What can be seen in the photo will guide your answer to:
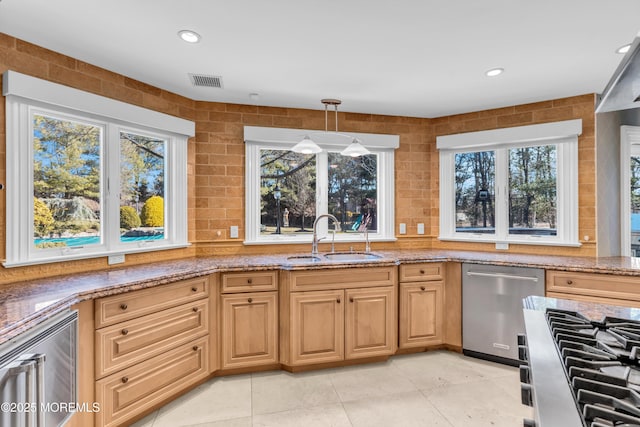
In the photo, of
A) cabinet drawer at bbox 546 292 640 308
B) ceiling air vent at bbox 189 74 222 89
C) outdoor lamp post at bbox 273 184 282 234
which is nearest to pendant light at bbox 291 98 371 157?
outdoor lamp post at bbox 273 184 282 234

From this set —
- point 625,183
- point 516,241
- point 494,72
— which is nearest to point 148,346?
point 494,72

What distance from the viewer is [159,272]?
2293mm

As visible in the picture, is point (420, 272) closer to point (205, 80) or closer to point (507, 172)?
point (507, 172)

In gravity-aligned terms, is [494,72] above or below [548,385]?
above

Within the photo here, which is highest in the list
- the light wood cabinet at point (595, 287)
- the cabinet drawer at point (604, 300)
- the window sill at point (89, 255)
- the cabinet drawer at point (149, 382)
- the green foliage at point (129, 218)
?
the green foliage at point (129, 218)

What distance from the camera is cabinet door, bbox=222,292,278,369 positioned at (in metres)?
2.61

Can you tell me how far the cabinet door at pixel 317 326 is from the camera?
2660mm

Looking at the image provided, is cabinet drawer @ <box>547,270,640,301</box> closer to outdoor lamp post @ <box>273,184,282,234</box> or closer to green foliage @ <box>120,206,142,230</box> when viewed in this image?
outdoor lamp post @ <box>273,184,282,234</box>

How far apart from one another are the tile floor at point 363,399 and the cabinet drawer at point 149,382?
0.13 m

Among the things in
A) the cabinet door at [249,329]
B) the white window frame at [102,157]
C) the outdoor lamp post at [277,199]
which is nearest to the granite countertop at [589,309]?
the cabinet door at [249,329]

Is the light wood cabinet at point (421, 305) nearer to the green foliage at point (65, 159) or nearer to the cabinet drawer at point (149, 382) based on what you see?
the cabinet drawer at point (149, 382)

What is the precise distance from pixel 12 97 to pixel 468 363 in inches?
153

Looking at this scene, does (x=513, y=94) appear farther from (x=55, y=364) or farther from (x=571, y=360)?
(x=55, y=364)

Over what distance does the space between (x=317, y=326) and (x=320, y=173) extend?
1.60 meters
